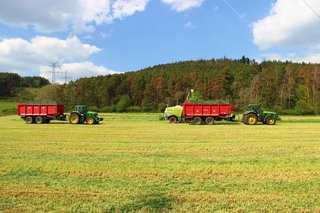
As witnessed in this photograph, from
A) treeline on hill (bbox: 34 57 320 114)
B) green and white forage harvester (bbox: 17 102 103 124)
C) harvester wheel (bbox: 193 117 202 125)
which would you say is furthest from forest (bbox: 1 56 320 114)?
green and white forage harvester (bbox: 17 102 103 124)

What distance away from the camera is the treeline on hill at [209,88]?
89.2 meters

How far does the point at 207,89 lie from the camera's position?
105938mm

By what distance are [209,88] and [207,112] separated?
69196 mm

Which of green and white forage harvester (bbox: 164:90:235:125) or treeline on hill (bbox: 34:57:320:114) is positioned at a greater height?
treeline on hill (bbox: 34:57:320:114)

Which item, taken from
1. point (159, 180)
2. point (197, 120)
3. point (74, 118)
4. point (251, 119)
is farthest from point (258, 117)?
point (159, 180)

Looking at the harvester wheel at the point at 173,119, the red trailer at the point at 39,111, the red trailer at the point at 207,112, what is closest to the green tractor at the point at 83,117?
the red trailer at the point at 39,111

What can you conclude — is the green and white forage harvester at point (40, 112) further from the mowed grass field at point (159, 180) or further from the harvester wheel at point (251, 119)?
the mowed grass field at point (159, 180)

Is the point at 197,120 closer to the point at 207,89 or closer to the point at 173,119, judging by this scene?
the point at 173,119

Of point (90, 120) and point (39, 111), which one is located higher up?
point (39, 111)

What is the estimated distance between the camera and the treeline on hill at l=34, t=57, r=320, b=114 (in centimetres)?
8919

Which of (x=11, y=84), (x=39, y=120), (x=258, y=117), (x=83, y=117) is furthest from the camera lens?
(x=11, y=84)

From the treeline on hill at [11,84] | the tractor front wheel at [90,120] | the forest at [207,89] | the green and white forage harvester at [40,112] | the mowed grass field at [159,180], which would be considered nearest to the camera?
the mowed grass field at [159,180]

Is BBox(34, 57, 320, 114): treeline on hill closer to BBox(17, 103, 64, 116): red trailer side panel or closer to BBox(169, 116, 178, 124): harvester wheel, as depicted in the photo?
BBox(169, 116, 178, 124): harvester wheel

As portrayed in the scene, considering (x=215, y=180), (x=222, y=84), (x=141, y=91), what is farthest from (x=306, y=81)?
(x=215, y=180)
